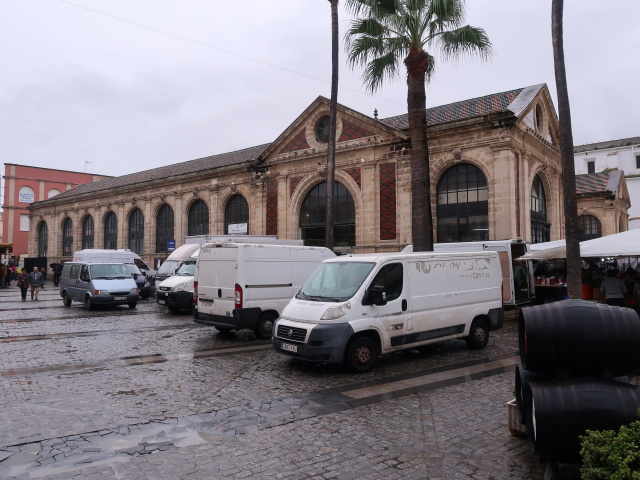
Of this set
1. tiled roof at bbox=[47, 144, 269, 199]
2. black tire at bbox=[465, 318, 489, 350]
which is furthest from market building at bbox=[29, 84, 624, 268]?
black tire at bbox=[465, 318, 489, 350]

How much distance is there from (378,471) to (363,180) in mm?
21283

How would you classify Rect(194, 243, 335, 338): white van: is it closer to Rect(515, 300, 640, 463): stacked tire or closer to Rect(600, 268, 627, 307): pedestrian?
Rect(515, 300, 640, 463): stacked tire

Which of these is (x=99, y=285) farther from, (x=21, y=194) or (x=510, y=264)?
(x=21, y=194)

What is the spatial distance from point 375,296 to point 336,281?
881mm

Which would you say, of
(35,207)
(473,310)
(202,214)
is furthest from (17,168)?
(473,310)

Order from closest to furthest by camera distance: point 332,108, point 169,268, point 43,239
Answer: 1. point 332,108
2. point 169,268
3. point 43,239

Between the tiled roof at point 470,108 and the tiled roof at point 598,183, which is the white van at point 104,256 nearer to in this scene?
the tiled roof at point 470,108

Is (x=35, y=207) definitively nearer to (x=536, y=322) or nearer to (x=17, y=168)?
(x=17, y=168)

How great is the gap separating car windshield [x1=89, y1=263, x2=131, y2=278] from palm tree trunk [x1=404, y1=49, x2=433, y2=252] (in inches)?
470

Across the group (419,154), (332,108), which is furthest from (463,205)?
(419,154)

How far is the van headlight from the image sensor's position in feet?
25.9

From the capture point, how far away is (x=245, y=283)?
11070 mm

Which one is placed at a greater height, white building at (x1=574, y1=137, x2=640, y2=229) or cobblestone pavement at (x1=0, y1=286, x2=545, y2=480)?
white building at (x1=574, y1=137, x2=640, y2=229)

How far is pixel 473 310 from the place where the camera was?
10.0 meters
